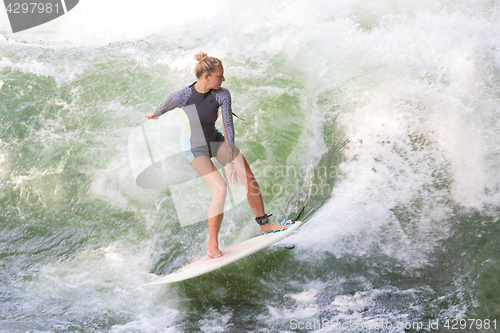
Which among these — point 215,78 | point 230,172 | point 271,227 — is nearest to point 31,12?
point 215,78

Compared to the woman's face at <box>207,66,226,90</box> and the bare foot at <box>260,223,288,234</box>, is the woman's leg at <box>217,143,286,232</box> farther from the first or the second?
the woman's face at <box>207,66,226,90</box>

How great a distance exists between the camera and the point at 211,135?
2918 mm

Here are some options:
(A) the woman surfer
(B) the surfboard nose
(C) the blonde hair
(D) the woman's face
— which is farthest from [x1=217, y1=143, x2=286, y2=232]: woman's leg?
(B) the surfboard nose

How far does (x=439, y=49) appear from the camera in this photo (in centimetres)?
438

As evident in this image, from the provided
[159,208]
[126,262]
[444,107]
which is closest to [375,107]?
[444,107]

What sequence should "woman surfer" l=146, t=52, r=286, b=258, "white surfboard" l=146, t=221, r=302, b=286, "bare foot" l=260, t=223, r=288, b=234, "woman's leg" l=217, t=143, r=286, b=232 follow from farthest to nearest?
"bare foot" l=260, t=223, r=288, b=234, "woman's leg" l=217, t=143, r=286, b=232, "white surfboard" l=146, t=221, r=302, b=286, "woman surfer" l=146, t=52, r=286, b=258

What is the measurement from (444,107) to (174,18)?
574 centimetres

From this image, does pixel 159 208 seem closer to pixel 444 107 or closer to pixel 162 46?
pixel 162 46

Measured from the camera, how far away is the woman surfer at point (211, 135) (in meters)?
2.65

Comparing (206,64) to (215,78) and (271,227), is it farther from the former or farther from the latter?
(271,227)

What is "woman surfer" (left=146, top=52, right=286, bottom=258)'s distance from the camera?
8.71ft

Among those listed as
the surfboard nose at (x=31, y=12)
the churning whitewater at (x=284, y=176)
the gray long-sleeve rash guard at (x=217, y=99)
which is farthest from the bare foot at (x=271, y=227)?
the surfboard nose at (x=31, y=12)

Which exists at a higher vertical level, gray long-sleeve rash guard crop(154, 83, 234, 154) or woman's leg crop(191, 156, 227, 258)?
gray long-sleeve rash guard crop(154, 83, 234, 154)

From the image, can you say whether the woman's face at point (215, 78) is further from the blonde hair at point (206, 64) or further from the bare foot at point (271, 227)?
the bare foot at point (271, 227)
